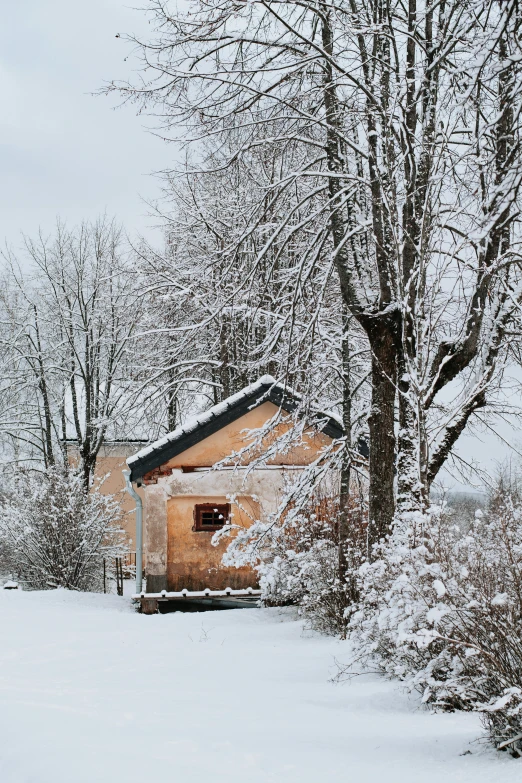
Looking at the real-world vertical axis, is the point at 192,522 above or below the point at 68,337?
below

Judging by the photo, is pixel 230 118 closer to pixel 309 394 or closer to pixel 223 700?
pixel 309 394

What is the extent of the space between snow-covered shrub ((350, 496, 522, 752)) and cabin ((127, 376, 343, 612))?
9038mm

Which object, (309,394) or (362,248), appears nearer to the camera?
(309,394)

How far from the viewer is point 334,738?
477 centimetres

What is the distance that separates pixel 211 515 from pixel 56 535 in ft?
12.9

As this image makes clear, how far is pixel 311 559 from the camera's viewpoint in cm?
1073

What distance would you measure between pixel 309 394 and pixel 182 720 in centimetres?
535

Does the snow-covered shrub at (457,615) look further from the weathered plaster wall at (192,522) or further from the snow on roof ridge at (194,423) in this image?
the weathered plaster wall at (192,522)

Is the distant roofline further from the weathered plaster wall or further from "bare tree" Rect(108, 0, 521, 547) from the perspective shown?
"bare tree" Rect(108, 0, 521, 547)

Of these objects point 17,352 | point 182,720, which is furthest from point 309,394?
point 17,352

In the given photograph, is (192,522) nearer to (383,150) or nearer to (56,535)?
(56,535)

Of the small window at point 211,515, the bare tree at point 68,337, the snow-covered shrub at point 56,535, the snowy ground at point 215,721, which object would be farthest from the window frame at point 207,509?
the bare tree at point 68,337

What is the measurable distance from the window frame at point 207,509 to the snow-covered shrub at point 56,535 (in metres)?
3.17

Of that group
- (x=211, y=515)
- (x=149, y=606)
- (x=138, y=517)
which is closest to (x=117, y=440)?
(x=138, y=517)
